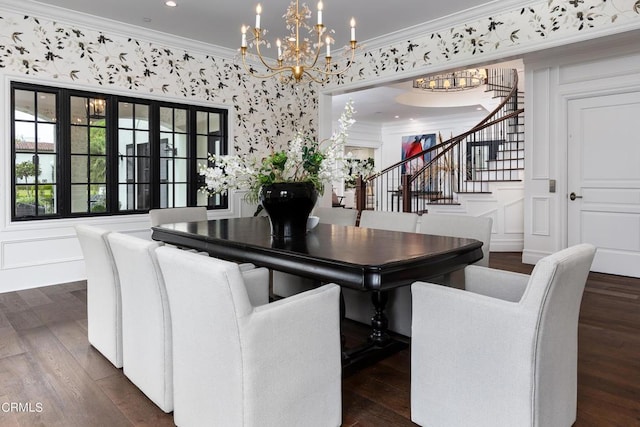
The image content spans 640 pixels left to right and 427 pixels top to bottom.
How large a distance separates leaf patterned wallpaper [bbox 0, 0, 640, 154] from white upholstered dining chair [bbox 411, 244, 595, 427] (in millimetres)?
2997

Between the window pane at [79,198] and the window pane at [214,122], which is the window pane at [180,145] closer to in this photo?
the window pane at [214,122]

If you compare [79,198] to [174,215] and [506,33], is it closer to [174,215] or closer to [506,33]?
[174,215]

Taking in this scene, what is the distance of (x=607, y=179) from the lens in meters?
4.84

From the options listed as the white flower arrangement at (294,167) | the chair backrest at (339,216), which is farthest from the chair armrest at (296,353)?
the chair backrest at (339,216)

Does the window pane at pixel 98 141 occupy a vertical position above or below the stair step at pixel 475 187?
above

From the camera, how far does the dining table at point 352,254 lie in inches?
72.4

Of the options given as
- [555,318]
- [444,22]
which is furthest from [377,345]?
[444,22]

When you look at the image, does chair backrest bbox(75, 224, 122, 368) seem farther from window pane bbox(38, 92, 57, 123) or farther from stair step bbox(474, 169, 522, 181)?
stair step bbox(474, 169, 522, 181)

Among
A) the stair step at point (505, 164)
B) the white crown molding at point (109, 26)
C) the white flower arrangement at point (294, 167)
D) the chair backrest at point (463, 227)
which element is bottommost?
the chair backrest at point (463, 227)

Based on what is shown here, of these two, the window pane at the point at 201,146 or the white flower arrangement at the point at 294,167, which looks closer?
the white flower arrangement at the point at 294,167

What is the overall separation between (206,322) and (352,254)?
0.77 meters

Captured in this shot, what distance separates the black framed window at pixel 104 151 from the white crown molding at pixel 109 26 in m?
0.68

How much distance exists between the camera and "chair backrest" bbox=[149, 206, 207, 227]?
3762mm

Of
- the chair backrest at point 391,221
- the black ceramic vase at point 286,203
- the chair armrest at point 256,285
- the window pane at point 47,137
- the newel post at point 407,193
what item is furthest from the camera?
the newel post at point 407,193
